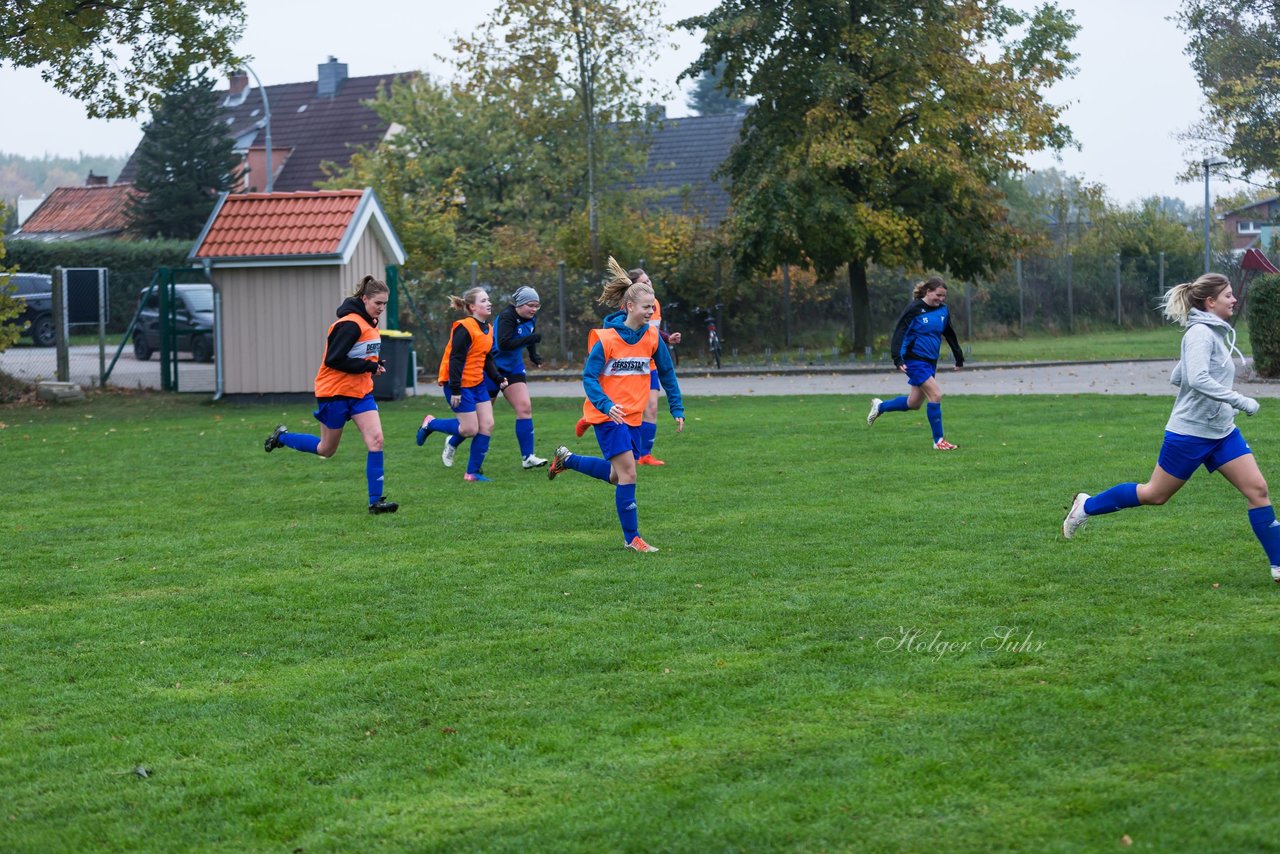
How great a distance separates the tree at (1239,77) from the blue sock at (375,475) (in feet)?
106

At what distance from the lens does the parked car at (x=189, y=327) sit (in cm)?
2630

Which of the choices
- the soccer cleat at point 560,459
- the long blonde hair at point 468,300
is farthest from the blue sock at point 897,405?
the soccer cleat at point 560,459

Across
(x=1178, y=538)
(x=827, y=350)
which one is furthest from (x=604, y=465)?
(x=827, y=350)

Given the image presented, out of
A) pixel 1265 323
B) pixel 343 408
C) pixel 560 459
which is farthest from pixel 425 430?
pixel 1265 323

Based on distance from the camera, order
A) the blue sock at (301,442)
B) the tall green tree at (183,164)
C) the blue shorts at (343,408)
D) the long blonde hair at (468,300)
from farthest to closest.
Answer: the tall green tree at (183,164) < the long blonde hair at (468,300) < the blue sock at (301,442) < the blue shorts at (343,408)

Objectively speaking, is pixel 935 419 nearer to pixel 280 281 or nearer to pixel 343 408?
pixel 343 408

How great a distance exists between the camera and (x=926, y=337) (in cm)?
1509

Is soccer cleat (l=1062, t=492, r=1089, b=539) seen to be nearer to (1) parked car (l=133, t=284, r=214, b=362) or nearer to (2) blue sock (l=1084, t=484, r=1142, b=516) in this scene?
(2) blue sock (l=1084, t=484, r=1142, b=516)

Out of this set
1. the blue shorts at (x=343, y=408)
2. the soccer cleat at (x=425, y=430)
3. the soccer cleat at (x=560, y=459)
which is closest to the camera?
the soccer cleat at (x=560, y=459)

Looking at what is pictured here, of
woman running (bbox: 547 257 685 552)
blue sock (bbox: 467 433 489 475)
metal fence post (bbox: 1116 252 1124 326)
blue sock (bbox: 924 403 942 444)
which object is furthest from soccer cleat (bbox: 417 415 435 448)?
metal fence post (bbox: 1116 252 1124 326)

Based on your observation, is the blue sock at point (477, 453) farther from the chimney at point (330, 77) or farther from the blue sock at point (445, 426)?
the chimney at point (330, 77)

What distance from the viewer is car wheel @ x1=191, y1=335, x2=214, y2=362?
26094 mm

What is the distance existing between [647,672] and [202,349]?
864 inches

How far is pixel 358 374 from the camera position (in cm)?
1159
